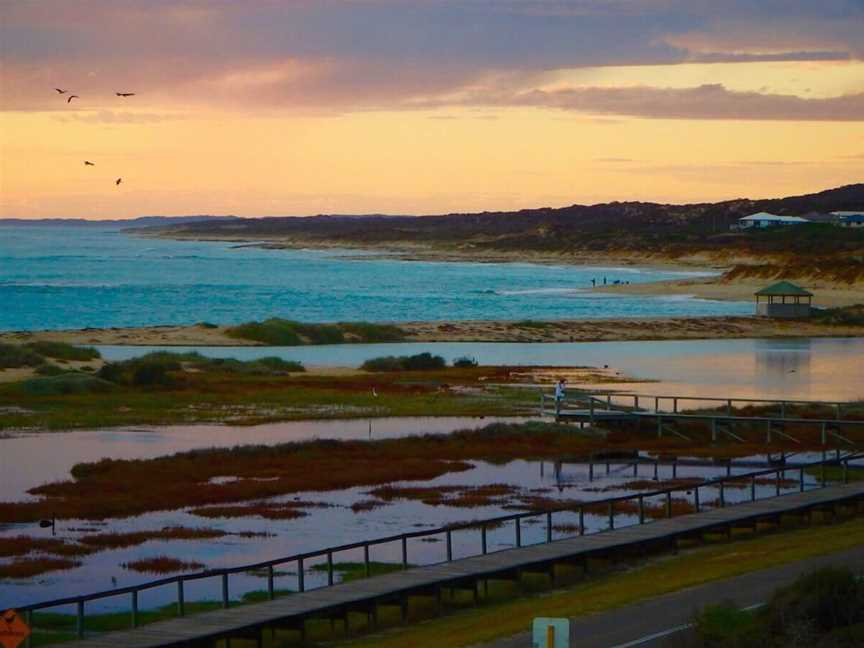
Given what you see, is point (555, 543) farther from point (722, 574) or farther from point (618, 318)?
point (618, 318)

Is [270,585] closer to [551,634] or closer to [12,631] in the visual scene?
[12,631]

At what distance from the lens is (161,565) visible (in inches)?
1042

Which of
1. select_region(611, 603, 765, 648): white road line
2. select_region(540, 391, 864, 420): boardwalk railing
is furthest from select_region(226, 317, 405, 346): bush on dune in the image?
select_region(611, 603, 765, 648): white road line

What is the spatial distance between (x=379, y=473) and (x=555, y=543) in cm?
1248

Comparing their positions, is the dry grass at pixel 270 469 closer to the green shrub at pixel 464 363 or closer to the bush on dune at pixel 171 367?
the bush on dune at pixel 171 367

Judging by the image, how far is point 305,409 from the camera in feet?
168

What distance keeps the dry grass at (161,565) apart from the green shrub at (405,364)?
39712mm

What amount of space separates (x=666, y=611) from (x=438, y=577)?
4.69m

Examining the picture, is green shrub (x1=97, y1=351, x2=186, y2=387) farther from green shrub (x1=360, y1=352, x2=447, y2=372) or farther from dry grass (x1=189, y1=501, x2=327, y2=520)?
dry grass (x1=189, y1=501, x2=327, y2=520)

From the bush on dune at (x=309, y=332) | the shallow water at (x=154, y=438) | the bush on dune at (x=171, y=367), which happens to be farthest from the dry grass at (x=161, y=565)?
the bush on dune at (x=309, y=332)

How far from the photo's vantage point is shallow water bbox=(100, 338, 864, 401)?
190 feet

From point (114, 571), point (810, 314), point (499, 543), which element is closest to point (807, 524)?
point (499, 543)

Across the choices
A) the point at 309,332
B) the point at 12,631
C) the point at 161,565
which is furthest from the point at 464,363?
the point at 12,631

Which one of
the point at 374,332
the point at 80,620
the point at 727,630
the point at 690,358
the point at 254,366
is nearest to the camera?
the point at 727,630
